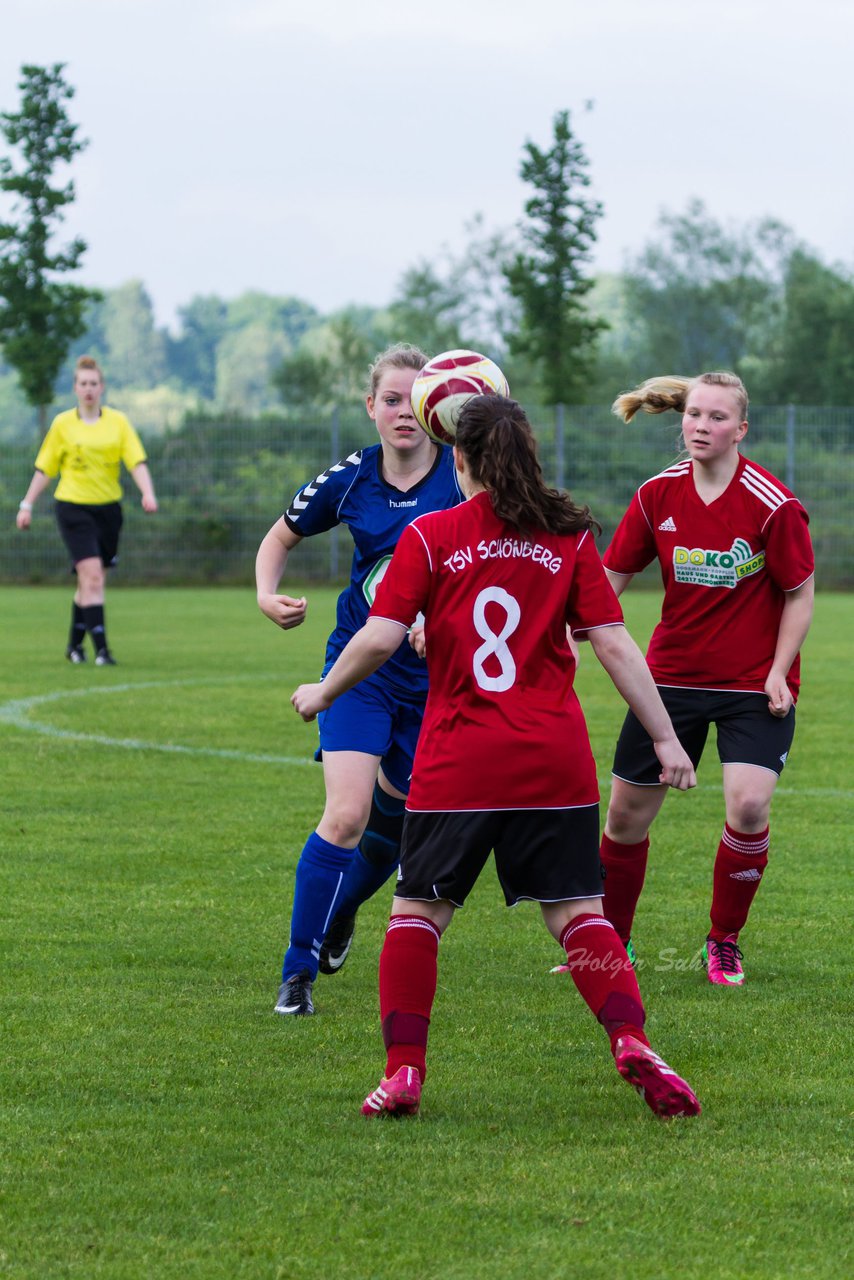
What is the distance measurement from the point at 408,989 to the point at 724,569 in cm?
198

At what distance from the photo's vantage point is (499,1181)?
3383 millimetres

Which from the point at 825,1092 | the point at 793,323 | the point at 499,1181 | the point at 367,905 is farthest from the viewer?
the point at 793,323

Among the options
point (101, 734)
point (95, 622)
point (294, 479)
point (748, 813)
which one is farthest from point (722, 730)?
point (294, 479)

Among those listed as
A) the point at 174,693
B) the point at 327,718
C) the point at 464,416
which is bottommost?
the point at 174,693

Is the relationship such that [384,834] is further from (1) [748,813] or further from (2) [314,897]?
(1) [748,813]

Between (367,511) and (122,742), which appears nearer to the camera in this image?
(367,511)

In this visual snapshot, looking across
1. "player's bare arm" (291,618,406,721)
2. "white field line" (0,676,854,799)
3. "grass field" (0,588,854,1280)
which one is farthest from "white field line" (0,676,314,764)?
"player's bare arm" (291,618,406,721)

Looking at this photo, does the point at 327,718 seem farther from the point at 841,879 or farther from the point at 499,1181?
the point at 841,879

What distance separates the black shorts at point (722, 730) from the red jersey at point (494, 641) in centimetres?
139

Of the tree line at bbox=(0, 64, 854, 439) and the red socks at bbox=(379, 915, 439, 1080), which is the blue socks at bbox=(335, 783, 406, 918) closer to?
the red socks at bbox=(379, 915, 439, 1080)

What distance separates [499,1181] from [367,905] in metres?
2.91

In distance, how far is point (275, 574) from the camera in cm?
505

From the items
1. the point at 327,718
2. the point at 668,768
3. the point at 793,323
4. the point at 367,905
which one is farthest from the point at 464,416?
the point at 793,323

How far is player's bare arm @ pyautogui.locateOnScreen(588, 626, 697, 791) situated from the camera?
387cm
